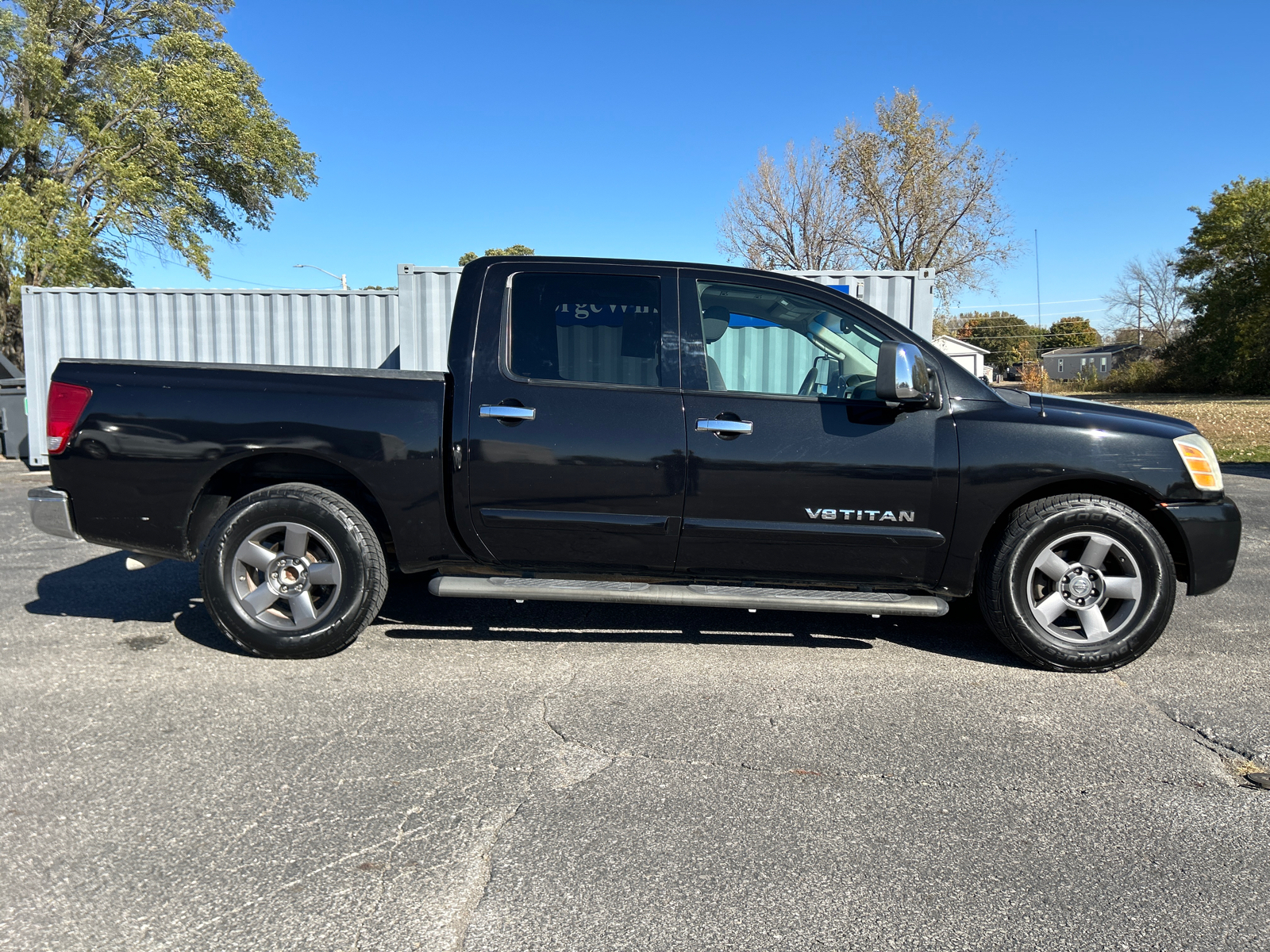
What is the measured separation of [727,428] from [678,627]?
4.23 feet

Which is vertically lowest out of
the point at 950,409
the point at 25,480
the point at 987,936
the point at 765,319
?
the point at 987,936

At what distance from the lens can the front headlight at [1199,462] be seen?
13.3 feet

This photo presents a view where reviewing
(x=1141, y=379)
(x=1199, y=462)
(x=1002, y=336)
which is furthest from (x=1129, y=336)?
(x=1199, y=462)

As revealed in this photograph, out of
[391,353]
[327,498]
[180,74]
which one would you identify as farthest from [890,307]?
[180,74]

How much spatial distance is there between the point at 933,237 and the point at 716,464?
36444mm

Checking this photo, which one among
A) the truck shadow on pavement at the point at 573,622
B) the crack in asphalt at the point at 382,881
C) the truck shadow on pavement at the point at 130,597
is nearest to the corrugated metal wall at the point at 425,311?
the truck shadow on pavement at the point at 130,597

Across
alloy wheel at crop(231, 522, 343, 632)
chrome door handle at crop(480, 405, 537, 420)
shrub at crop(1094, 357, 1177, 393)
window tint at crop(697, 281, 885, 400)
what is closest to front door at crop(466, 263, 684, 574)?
chrome door handle at crop(480, 405, 537, 420)

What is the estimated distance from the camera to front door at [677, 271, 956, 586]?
4.01 metres

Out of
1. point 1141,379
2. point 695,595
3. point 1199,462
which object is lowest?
point 695,595

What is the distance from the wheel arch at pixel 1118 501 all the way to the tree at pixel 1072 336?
120 m

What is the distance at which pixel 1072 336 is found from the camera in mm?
113375

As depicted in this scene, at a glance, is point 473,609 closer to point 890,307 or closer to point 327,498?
point 327,498

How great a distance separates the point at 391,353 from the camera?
37.6 ft

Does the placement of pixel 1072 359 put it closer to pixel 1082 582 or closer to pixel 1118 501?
pixel 1118 501
